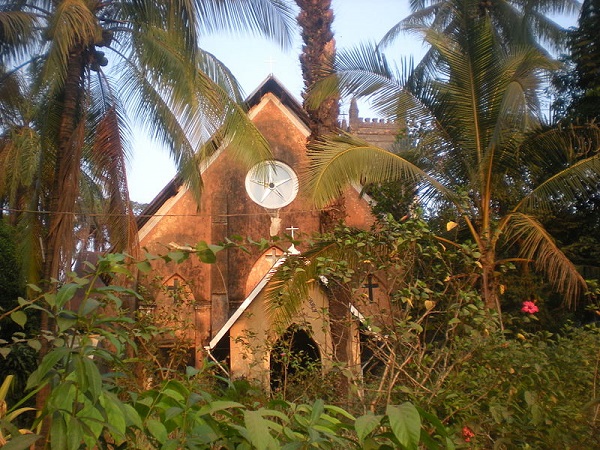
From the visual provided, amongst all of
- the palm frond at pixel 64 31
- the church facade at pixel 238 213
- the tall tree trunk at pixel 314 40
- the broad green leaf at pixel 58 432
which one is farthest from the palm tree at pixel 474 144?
the broad green leaf at pixel 58 432

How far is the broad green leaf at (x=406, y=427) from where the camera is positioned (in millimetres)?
2250

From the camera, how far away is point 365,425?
7.50ft

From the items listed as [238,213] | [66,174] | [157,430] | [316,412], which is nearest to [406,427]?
[316,412]

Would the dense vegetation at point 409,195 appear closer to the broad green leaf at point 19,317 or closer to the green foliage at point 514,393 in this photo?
the green foliage at point 514,393

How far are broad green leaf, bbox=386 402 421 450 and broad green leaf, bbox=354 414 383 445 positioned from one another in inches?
2.2

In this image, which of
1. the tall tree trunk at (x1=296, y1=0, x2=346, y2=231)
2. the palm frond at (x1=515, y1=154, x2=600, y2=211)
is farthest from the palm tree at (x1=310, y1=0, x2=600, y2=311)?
the tall tree trunk at (x1=296, y1=0, x2=346, y2=231)

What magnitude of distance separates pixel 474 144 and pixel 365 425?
30.9 feet

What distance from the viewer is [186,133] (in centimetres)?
1188

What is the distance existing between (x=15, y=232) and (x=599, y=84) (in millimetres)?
13458

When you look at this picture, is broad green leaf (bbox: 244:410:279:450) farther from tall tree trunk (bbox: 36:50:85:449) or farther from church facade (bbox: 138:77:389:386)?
church facade (bbox: 138:77:389:386)

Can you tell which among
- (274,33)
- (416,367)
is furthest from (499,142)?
(416,367)

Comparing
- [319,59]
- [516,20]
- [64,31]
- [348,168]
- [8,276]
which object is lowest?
[8,276]

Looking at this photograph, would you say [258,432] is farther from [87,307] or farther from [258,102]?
[258,102]

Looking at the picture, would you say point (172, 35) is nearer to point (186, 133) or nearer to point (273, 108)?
point (186, 133)
